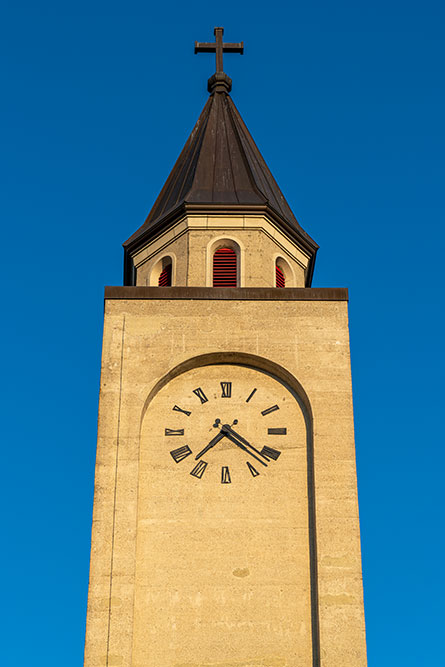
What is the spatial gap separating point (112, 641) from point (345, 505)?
496 cm

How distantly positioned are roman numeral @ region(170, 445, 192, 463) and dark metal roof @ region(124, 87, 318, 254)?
21.2ft

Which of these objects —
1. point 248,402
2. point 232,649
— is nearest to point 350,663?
point 232,649

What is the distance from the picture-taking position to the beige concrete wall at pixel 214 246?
29.8 metres

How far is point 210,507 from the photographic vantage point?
2577cm

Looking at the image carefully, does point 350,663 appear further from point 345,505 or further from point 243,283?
point 243,283

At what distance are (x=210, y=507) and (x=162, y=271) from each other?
23.5ft

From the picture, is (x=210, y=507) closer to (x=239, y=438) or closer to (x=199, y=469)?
(x=199, y=469)

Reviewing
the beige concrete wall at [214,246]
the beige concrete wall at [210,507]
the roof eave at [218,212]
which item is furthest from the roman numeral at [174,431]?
the roof eave at [218,212]

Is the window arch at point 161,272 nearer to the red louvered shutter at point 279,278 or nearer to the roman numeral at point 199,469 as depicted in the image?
the red louvered shutter at point 279,278

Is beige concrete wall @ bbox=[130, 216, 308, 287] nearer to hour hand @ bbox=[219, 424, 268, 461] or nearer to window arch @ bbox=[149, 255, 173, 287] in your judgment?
window arch @ bbox=[149, 255, 173, 287]

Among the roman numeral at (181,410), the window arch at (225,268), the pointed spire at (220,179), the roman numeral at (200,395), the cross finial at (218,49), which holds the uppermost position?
the cross finial at (218,49)

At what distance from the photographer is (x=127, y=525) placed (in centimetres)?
2522

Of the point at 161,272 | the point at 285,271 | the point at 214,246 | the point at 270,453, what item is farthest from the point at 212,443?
the point at 285,271

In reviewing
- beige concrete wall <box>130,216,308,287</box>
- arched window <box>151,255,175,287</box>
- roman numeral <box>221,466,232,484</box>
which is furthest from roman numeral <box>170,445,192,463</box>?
arched window <box>151,255,175,287</box>
